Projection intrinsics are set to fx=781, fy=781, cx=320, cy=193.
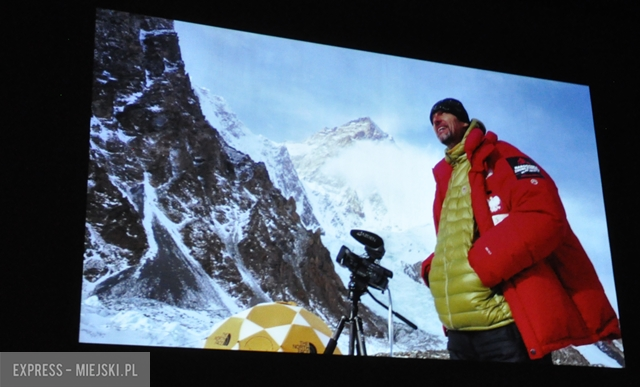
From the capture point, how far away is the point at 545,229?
359 cm

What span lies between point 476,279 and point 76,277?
1757mm

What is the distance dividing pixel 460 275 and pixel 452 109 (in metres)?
0.92

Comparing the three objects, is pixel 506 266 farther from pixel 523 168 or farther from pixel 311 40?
pixel 311 40

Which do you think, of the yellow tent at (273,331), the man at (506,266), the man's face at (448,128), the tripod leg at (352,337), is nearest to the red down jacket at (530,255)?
the man at (506,266)

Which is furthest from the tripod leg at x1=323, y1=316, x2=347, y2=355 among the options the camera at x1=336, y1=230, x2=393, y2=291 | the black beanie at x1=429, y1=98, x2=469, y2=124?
the black beanie at x1=429, y1=98, x2=469, y2=124

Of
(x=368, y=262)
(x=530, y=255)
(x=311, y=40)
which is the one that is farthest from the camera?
(x=311, y=40)

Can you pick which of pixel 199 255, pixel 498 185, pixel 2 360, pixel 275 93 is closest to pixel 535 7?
pixel 498 185

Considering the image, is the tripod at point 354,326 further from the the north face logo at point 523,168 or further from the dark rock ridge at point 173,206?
the the north face logo at point 523,168

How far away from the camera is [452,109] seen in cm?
401

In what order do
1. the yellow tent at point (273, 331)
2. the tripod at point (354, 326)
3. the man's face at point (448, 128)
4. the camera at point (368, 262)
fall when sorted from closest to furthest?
the yellow tent at point (273, 331) → the tripod at point (354, 326) → the camera at point (368, 262) → the man's face at point (448, 128)

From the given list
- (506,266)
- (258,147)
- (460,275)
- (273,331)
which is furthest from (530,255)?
(258,147)

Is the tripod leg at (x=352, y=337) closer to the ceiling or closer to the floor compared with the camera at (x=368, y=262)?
closer to the floor

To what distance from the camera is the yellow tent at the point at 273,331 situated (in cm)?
337

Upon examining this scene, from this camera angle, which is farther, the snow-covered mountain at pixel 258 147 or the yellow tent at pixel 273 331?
the snow-covered mountain at pixel 258 147
